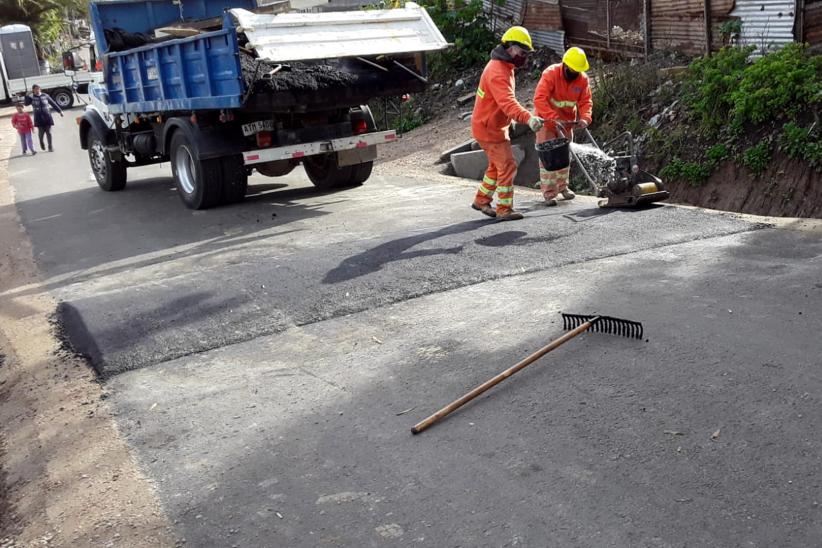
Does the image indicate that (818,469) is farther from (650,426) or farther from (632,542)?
(632,542)

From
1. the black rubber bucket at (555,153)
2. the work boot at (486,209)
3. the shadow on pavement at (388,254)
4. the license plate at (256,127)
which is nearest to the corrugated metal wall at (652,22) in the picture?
the black rubber bucket at (555,153)

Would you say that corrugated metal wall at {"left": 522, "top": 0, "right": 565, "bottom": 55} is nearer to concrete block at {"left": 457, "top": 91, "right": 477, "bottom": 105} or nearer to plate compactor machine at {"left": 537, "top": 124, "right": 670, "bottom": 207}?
concrete block at {"left": 457, "top": 91, "right": 477, "bottom": 105}

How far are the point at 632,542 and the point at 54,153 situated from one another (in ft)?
67.4

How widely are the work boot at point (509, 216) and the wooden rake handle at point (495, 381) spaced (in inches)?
133

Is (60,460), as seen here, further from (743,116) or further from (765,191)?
(743,116)

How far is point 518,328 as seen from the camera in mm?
5117

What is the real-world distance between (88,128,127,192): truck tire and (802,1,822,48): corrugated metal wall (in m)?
9.91

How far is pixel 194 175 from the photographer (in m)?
10.1

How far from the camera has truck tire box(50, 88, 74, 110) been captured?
117 ft

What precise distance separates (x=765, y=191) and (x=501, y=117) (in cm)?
381

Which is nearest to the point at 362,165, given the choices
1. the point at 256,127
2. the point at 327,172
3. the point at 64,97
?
the point at 327,172

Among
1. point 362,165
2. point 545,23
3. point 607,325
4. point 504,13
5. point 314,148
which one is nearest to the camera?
point 607,325

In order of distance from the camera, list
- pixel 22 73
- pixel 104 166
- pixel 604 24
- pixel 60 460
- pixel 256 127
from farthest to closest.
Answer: pixel 22 73 < pixel 604 24 < pixel 104 166 < pixel 256 127 < pixel 60 460

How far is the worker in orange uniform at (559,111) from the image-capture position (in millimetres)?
8727
